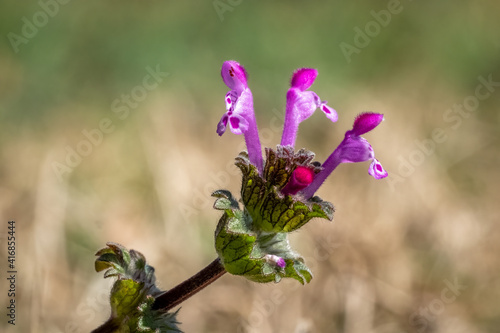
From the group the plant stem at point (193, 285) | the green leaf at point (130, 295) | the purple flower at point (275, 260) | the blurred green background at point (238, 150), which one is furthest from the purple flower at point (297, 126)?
the blurred green background at point (238, 150)

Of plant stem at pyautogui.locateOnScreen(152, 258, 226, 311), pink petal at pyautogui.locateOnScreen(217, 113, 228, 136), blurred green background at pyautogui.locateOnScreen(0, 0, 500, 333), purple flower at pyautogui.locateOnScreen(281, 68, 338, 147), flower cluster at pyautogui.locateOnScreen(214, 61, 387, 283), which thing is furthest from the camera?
blurred green background at pyautogui.locateOnScreen(0, 0, 500, 333)

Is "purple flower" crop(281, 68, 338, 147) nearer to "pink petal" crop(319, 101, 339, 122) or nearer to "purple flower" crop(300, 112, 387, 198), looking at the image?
"pink petal" crop(319, 101, 339, 122)

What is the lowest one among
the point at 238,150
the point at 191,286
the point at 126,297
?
the point at 238,150

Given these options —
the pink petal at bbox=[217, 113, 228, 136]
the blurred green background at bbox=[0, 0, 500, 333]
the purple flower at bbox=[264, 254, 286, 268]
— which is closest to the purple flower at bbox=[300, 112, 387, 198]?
the purple flower at bbox=[264, 254, 286, 268]

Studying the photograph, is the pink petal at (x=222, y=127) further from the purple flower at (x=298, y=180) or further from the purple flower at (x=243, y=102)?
the purple flower at (x=298, y=180)

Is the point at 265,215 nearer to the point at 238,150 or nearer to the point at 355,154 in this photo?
the point at 355,154

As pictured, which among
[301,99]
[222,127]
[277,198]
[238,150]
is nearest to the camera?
[222,127]

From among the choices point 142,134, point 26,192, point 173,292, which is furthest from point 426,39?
point 173,292

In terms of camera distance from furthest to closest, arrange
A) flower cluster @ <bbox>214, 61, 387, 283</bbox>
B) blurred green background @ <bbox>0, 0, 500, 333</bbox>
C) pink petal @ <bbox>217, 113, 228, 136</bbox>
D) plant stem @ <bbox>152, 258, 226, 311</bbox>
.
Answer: blurred green background @ <bbox>0, 0, 500, 333</bbox>, plant stem @ <bbox>152, 258, 226, 311</bbox>, flower cluster @ <bbox>214, 61, 387, 283</bbox>, pink petal @ <bbox>217, 113, 228, 136</bbox>

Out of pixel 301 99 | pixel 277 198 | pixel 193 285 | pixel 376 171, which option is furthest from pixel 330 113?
pixel 193 285
